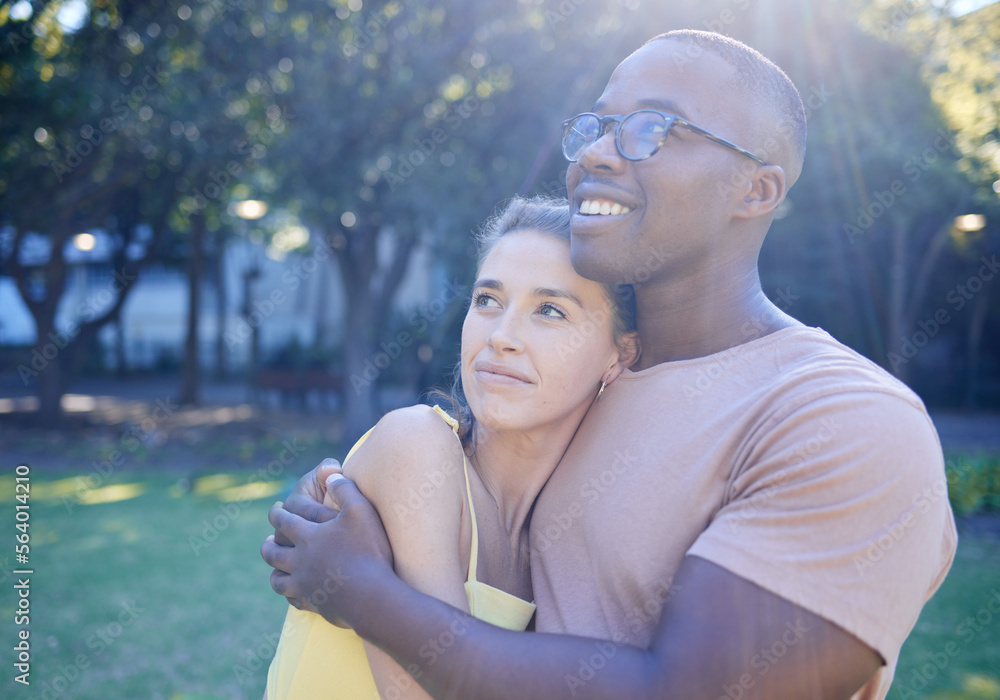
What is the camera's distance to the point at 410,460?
181 cm

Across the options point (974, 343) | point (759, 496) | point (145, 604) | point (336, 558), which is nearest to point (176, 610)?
point (145, 604)

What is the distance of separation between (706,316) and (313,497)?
118 centimetres

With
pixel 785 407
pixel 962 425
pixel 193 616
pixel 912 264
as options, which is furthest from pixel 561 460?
pixel 912 264

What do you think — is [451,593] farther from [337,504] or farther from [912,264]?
[912,264]

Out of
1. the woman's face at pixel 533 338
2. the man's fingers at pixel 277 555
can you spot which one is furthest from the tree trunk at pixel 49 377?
the woman's face at pixel 533 338

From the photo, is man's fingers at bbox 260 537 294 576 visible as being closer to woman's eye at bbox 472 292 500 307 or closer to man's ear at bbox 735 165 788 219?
woman's eye at bbox 472 292 500 307

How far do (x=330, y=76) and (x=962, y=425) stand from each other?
14.6 metres

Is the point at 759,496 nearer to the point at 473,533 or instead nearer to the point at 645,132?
the point at 473,533

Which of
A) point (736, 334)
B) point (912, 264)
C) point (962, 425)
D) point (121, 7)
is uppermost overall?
point (121, 7)

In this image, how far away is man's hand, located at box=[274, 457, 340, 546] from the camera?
1883 mm

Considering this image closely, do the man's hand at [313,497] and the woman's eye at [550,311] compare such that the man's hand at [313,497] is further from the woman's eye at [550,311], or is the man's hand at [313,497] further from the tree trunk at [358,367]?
the tree trunk at [358,367]

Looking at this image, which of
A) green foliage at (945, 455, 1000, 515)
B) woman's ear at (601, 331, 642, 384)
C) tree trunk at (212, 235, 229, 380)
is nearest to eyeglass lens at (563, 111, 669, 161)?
woman's ear at (601, 331, 642, 384)

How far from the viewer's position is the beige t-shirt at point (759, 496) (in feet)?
4.28

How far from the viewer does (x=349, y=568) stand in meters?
1.66
